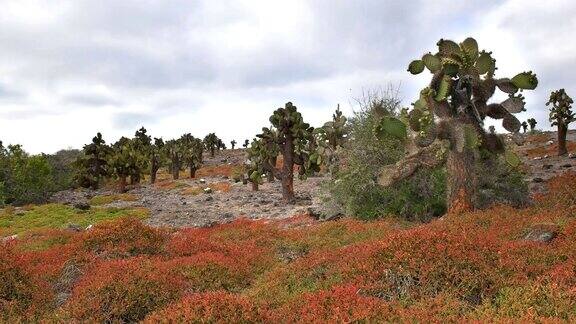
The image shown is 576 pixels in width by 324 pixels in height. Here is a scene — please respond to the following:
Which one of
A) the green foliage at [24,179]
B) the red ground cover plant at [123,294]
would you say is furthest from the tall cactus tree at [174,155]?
the red ground cover plant at [123,294]

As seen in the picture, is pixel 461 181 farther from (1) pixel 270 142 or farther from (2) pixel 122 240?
(1) pixel 270 142

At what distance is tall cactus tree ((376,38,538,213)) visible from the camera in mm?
19031

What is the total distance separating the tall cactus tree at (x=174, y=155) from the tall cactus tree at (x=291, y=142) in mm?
39973

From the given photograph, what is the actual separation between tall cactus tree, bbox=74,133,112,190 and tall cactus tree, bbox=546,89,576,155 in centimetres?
5427

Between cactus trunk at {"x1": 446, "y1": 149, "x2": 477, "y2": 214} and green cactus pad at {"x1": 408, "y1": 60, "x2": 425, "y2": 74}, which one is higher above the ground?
green cactus pad at {"x1": 408, "y1": 60, "x2": 425, "y2": 74}

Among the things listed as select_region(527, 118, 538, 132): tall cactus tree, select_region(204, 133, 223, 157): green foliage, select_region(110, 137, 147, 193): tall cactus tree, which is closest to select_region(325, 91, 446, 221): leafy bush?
select_region(110, 137, 147, 193): tall cactus tree

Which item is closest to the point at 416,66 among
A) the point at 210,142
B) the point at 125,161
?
the point at 125,161

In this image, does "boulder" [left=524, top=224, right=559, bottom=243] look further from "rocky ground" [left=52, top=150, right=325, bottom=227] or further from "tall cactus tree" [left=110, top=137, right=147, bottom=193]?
"tall cactus tree" [left=110, top=137, right=147, bottom=193]

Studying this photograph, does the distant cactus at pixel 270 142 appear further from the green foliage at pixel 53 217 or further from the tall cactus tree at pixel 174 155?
the tall cactus tree at pixel 174 155

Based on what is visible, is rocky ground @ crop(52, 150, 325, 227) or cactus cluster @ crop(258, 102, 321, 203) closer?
rocky ground @ crop(52, 150, 325, 227)

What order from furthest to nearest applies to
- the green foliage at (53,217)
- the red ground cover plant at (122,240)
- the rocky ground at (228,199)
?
the green foliage at (53,217) → the rocky ground at (228,199) → the red ground cover plant at (122,240)

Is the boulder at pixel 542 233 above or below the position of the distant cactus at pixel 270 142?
below

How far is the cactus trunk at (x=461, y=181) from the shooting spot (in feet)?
62.7

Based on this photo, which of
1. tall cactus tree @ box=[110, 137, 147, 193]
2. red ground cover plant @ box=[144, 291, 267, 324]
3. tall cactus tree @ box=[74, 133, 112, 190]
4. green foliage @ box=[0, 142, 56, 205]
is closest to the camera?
red ground cover plant @ box=[144, 291, 267, 324]
